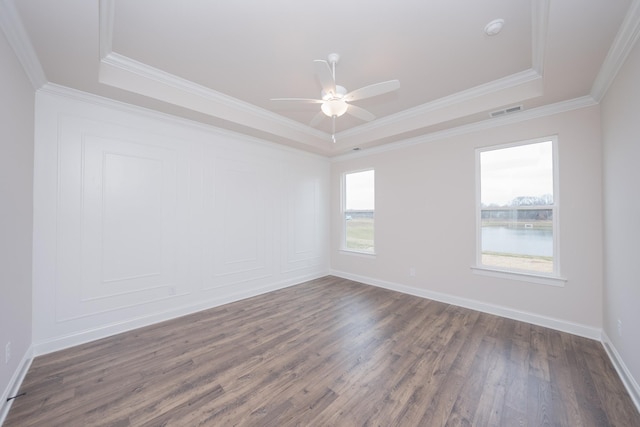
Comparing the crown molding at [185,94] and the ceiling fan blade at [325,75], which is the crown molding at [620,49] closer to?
the ceiling fan blade at [325,75]

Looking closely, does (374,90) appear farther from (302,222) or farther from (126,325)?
(126,325)

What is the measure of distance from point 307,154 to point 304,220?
1.35 m

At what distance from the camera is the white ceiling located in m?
1.76

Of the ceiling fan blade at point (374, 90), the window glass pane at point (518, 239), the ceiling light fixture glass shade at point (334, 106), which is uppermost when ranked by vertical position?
the ceiling fan blade at point (374, 90)

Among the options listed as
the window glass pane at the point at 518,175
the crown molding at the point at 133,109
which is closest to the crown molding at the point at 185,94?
the crown molding at the point at 133,109

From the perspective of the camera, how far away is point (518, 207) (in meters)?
3.14

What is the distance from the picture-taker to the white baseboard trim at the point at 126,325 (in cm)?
236

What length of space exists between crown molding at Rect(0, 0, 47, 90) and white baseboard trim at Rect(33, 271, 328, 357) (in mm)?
2476

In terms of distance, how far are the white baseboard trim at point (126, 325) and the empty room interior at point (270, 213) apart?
0.08 feet

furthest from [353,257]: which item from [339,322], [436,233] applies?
[339,322]

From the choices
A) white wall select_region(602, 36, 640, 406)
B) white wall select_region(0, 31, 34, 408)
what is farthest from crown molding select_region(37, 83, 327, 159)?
white wall select_region(602, 36, 640, 406)

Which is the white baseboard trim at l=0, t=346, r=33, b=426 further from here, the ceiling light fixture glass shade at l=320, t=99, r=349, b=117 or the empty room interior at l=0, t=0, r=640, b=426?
the ceiling light fixture glass shade at l=320, t=99, r=349, b=117

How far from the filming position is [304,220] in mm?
4895

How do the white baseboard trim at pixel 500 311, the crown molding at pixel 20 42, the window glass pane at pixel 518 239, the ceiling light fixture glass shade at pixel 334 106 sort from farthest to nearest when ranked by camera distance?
the window glass pane at pixel 518 239, the white baseboard trim at pixel 500 311, the ceiling light fixture glass shade at pixel 334 106, the crown molding at pixel 20 42
